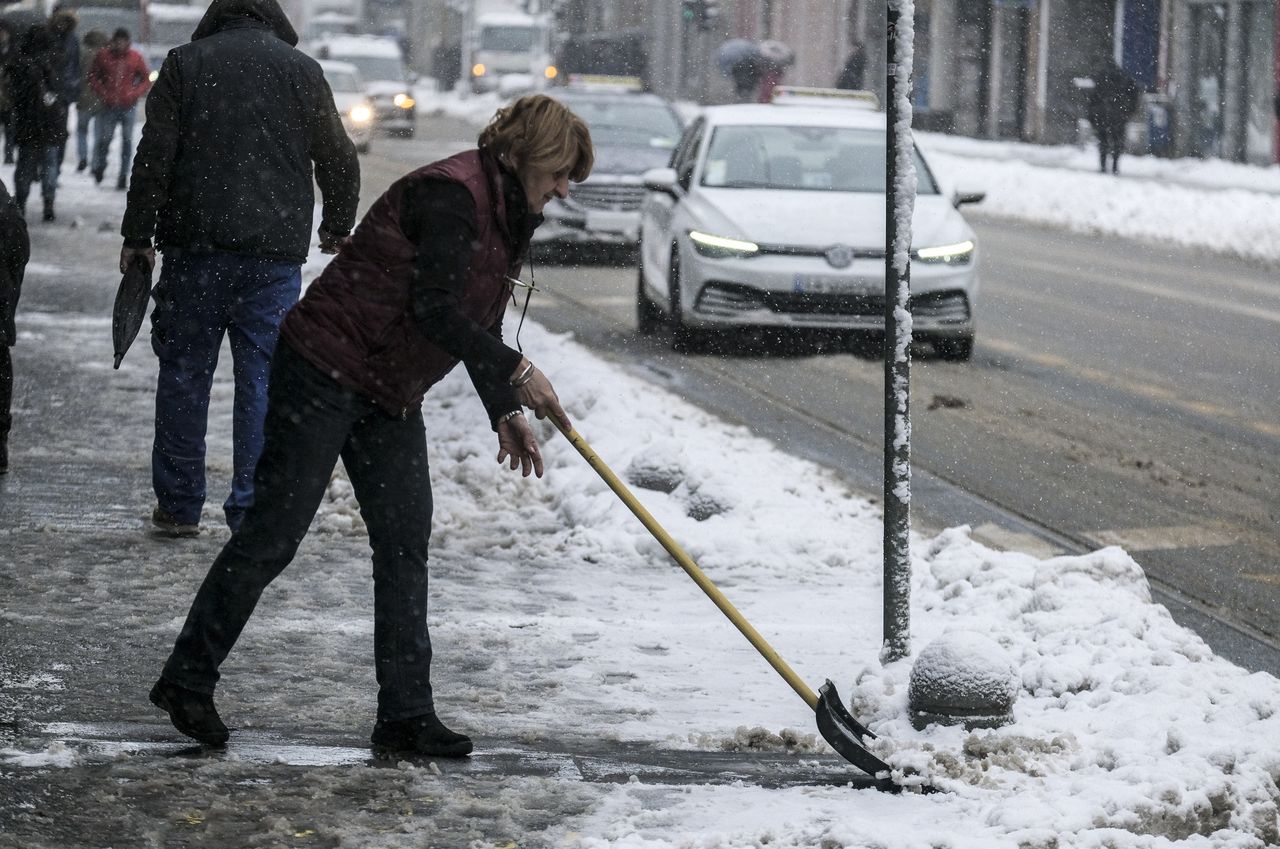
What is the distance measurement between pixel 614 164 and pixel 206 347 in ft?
40.7

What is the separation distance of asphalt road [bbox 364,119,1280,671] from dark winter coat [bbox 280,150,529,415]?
285 cm

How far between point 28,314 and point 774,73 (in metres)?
39.3

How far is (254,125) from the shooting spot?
6676 millimetres

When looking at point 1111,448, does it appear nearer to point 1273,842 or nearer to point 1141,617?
point 1141,617

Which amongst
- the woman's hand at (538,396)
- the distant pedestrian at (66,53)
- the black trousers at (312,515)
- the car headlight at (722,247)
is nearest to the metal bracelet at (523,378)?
the woman's hand at (538,396)

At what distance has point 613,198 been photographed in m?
18.6

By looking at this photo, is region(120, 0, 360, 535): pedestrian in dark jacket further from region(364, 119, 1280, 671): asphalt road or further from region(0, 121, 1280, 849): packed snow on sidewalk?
region(364, 119, 1280, 671): asphalt road

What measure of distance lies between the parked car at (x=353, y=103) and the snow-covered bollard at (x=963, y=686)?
92.4 ft

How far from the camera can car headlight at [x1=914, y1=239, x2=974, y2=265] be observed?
12859mm

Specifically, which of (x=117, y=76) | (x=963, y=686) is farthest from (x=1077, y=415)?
(x=117, y=76)

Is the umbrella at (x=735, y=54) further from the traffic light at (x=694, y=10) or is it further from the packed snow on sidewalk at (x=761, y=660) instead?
the packed snow on sidewalk at (x=761, y=660)

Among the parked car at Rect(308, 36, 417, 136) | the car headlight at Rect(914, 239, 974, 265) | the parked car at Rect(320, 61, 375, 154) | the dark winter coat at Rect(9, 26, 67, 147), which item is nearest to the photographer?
the car headlight at Rect(914, 239, 974, 265)

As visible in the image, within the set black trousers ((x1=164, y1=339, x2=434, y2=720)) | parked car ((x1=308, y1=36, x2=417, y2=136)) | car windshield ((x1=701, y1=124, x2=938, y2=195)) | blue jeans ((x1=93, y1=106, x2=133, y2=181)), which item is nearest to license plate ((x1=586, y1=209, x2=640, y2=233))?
car windshield ((x1=701, y1=124, x2=938, y2=195))

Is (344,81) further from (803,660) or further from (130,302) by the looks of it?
(803,660)
